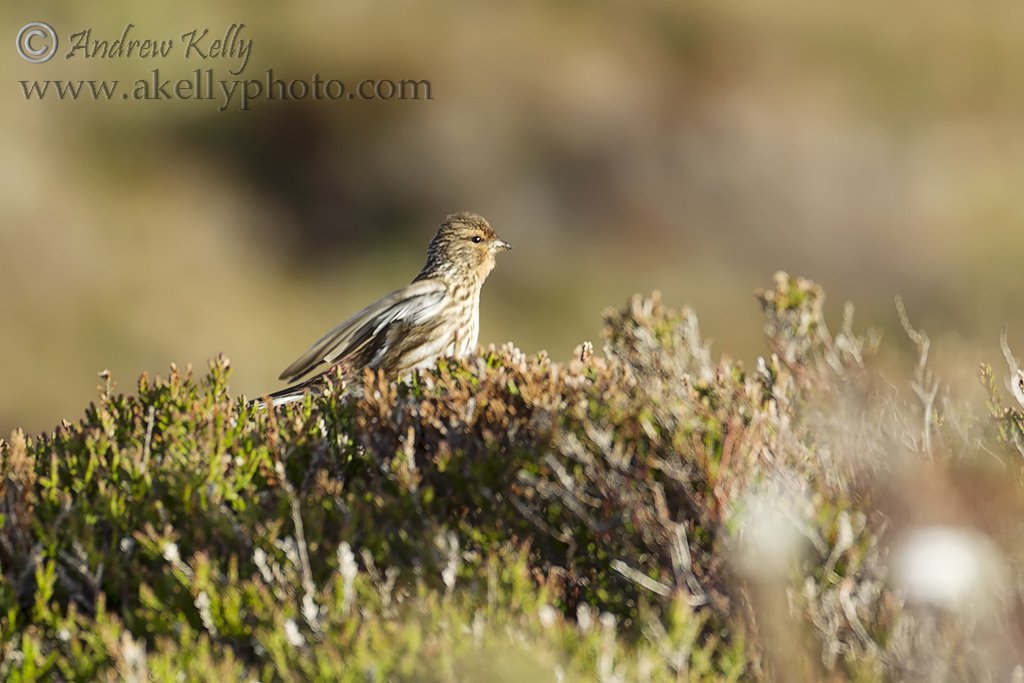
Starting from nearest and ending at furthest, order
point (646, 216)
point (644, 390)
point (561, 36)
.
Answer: point (644, 390)
point (646, 216)
point (561, 36)

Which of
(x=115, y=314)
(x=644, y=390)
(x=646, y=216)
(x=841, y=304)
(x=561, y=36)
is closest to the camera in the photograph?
(x=644, y=390)

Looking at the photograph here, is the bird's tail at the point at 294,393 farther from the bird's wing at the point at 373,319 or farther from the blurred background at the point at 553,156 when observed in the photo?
the blurred background at the point at 553,156

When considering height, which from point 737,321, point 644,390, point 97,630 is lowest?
point 97,630

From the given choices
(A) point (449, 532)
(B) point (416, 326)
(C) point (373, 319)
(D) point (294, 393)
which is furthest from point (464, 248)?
(A) point (449, 532)

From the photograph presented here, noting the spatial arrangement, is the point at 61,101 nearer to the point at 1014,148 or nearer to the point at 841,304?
the point at 841,304

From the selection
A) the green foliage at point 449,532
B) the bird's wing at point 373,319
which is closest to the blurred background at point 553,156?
the bird's wing at point 373,319

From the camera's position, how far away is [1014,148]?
964 inches

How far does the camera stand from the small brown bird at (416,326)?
6.94m

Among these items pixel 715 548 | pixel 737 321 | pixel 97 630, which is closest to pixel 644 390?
pixel 715 548

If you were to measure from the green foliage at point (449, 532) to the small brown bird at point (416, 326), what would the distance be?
1.42 m

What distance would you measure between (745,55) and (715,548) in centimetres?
2191

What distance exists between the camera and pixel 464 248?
27.3 ft

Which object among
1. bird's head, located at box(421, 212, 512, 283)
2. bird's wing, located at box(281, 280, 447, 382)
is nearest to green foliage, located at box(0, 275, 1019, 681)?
bird's wing, located at box(281, 280, 447, 382)

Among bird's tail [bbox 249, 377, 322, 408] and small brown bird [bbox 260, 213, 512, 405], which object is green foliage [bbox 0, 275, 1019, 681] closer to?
bird's tail [bbox 249, 377, 322, 408]
